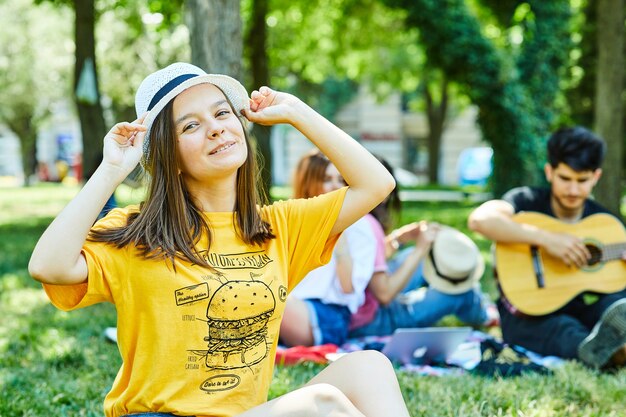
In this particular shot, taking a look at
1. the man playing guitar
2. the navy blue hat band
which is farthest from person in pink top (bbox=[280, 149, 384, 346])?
the navy blue hat band

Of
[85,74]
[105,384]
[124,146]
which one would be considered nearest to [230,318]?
[124,146]

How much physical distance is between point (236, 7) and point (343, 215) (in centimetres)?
347

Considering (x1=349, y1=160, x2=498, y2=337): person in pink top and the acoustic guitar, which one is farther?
(x1=349, y1=160, x2=498, y2=337): person in pink top

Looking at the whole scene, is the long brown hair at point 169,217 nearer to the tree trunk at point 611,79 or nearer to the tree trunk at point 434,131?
the tree trunk at point 611,79

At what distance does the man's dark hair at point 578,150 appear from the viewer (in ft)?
14.8

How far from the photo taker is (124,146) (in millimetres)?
2342

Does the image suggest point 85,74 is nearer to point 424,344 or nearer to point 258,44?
point 258,44

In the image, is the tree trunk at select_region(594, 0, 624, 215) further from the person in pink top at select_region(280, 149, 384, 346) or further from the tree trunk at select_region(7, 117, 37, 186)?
the tree trunk at select_region(7, 117, 37, 186)

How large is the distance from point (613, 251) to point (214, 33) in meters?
3.12

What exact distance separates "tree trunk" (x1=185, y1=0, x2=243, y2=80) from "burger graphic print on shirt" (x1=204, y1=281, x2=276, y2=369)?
348 centimetres

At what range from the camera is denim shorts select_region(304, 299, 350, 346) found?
444 centimetres

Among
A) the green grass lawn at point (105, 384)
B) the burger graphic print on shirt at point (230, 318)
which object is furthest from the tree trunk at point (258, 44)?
the burger graphic print on shirt at point (230, 318)

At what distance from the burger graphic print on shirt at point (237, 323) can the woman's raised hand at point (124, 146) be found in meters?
0.47

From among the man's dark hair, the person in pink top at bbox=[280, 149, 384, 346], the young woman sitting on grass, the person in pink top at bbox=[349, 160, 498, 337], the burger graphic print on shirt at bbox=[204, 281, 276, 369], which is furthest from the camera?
the person in pink top at bbox=[349, 160, 498, 337]
